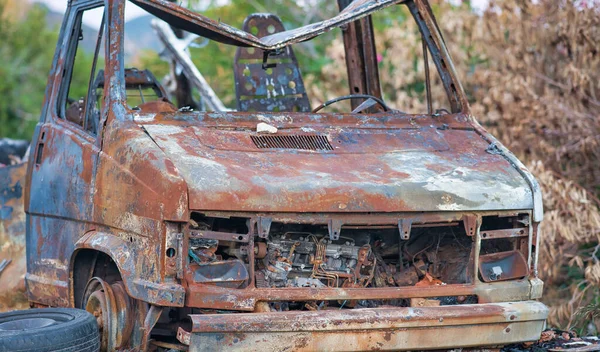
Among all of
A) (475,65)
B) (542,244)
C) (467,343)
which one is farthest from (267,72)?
(475,65)

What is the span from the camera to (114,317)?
15.5 feet

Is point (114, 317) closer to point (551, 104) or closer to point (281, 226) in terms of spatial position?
point (281, 226)

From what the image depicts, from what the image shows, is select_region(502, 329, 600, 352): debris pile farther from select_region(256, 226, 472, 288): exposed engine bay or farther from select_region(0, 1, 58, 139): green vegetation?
Answer: select_region(0, 1, 58, 139): green vegetation

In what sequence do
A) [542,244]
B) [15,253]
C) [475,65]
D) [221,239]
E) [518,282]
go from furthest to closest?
[475,65] < [542,244] < [15,253] < [518,282] < [221,239]

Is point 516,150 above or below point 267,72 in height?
below

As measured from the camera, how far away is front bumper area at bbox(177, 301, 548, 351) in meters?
4.12

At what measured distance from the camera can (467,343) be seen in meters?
4.47

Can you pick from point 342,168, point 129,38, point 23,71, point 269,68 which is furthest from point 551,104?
point 23,71

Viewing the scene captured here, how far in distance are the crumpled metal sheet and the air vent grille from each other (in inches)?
23.4

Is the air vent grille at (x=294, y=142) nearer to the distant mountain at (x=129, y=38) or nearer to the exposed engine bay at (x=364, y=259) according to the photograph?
the exposed engine bay at (x=364, y=259)

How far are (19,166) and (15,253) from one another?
2.52 ft

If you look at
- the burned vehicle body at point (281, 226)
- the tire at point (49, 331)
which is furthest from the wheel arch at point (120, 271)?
the tire at point (49, 331)

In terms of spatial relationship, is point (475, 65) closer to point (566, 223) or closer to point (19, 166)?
point (566, 223)

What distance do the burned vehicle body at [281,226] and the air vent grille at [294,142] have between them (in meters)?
0.01
